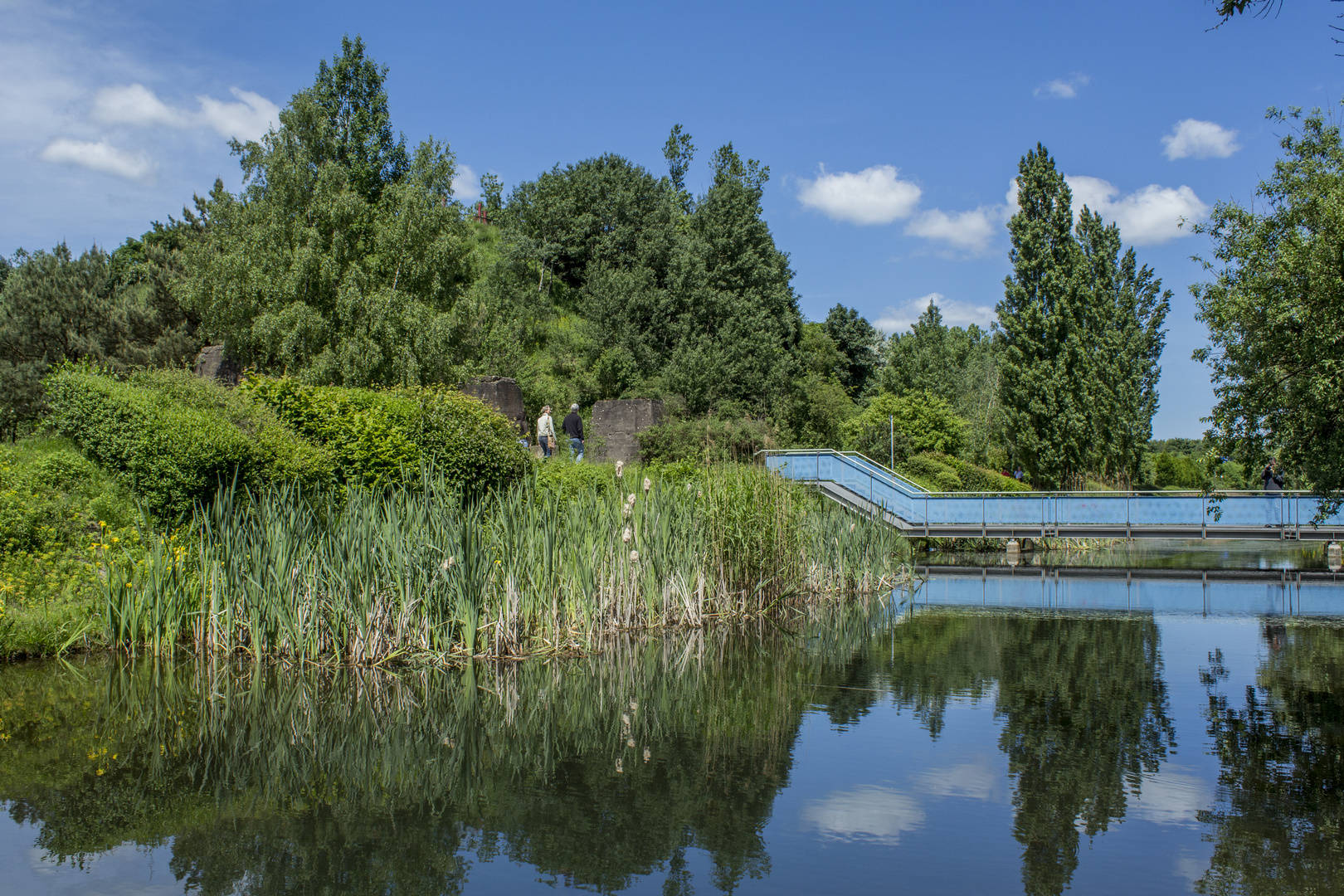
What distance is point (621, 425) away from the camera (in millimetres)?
24078

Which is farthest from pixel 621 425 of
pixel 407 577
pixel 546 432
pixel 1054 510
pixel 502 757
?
pixel 502 757

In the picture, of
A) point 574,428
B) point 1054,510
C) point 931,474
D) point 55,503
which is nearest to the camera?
point 55,503

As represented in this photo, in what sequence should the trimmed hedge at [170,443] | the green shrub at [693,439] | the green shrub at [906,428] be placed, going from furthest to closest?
the green shrub at [906,428] → the green shrub at [693,439] → the trimmed hedge at [170,443]

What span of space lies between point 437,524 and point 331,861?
4.26m

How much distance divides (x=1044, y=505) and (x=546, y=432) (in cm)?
1094

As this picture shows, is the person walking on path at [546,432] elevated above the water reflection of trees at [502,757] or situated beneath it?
elevated above

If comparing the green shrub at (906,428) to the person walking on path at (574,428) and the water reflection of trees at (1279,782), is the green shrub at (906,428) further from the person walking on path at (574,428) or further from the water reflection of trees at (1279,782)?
→ the water reflection of trees at (1279,782)

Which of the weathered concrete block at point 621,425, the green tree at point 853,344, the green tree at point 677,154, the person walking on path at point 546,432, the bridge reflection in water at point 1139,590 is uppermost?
the green tree at point 677,154

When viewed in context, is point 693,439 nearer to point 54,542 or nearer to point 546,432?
point 546,432

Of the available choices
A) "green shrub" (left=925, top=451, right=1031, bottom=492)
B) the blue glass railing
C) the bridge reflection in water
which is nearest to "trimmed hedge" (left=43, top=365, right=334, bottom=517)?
the bridge reflection in water

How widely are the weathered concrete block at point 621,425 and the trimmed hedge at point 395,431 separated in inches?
457

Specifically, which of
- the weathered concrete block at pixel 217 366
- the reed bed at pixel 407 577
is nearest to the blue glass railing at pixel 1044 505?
the reed bed at pixel 407 577

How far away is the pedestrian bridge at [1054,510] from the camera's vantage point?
19078mm

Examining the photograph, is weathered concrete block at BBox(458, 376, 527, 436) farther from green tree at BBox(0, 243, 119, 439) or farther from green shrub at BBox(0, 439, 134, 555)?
green tree at BBox(0, 243, 119, 439)
